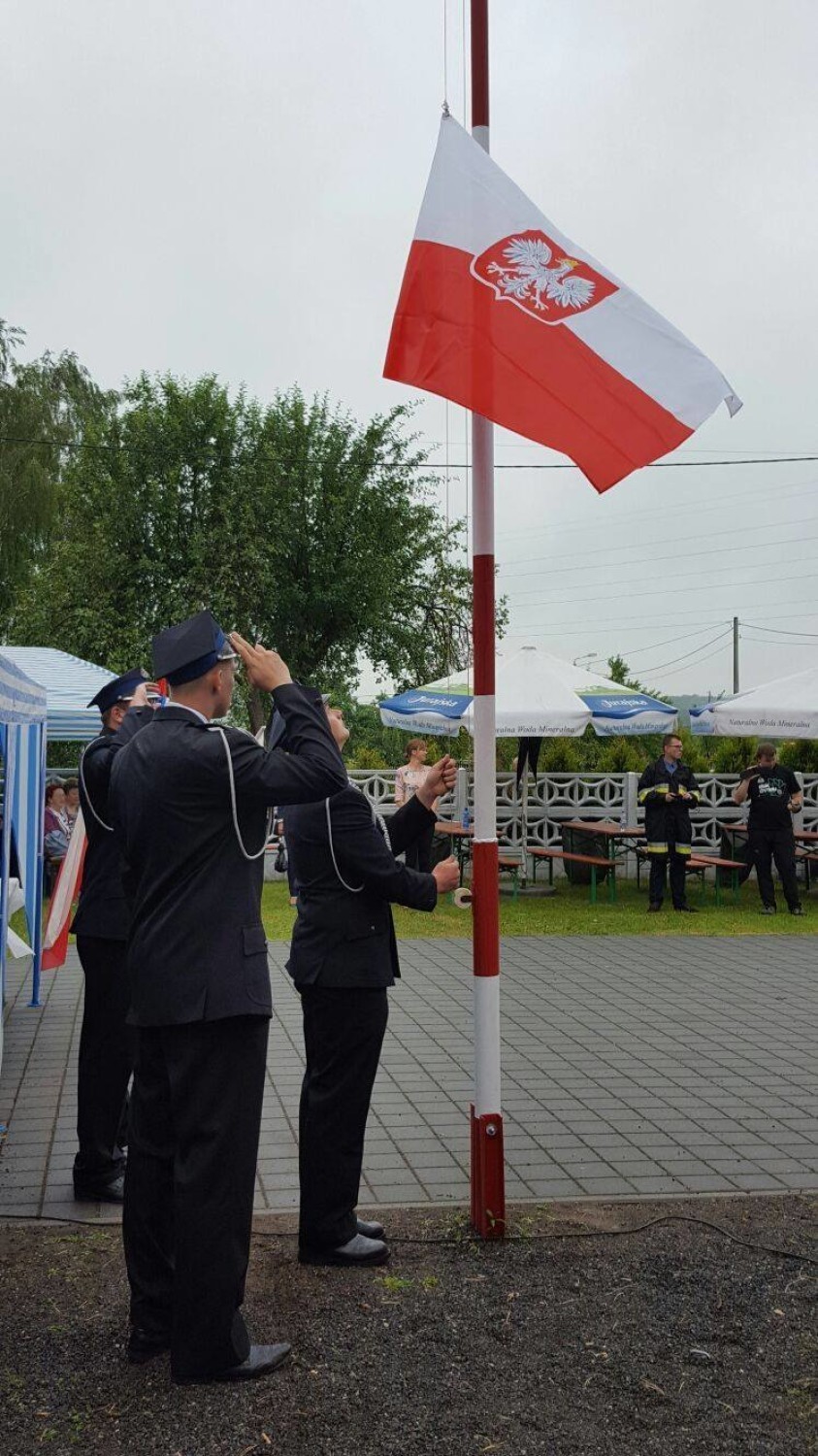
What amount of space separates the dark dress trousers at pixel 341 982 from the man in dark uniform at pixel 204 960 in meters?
0.71

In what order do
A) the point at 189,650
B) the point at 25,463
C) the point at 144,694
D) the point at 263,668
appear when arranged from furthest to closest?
the point at 25,463, the point at 144,694, the point at 263,668, the point at 189,650

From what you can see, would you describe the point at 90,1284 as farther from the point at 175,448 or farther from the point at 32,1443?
the point at 175,448

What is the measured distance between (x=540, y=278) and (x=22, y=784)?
5039mm

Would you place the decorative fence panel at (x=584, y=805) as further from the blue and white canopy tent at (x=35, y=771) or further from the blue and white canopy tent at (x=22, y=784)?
the blue and white canopy tent at (x=22, y=784)

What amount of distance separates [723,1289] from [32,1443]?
2284 millimetres

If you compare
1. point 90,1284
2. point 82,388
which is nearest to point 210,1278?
point 90,1284

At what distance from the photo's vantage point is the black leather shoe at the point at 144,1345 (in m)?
4.09

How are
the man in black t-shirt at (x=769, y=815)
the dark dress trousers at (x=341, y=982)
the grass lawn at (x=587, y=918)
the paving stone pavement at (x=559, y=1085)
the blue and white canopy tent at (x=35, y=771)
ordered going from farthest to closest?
1. the man in black t-shirt at (x=769, y=815)
2. the grass lawn at (x=587, y=918)
3. the blue and white canopy tent at (x=35, y=771)
4. the paving stone pavement at (x=559, y=1085)
5. the dark dress trousers at (x=341, y=982)

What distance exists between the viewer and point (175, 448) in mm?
34594

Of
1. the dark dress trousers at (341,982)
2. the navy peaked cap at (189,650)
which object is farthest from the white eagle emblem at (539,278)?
the dark dress trousers at (341,982)

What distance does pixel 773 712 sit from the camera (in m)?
15.7

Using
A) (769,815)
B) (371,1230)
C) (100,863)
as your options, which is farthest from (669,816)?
(371,1230)

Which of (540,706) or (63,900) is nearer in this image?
(63,900)

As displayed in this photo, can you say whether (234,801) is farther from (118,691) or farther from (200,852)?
(118,691)
